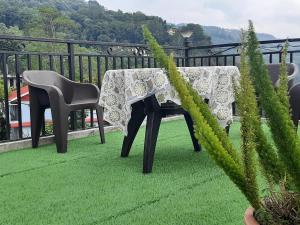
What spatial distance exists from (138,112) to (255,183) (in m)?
2.30

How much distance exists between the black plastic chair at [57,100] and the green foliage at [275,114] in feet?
10.2

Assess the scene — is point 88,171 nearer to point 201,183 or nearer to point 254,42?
point 201,183

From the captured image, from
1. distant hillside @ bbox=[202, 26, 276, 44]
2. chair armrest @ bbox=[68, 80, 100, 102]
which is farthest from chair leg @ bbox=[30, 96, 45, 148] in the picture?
distant hillside @ bbox=[202, 26, 276, 44]

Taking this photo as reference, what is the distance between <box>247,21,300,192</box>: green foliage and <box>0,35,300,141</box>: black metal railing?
2.36m

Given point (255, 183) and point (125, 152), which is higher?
point (255, 183)

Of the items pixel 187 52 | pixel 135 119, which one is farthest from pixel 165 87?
pixel 187 52

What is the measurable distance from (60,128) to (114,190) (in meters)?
1.57

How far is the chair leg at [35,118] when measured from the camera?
4.02m

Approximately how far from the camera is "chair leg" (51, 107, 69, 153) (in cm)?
374

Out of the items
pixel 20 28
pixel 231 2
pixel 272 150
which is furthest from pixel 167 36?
pixel 20 28

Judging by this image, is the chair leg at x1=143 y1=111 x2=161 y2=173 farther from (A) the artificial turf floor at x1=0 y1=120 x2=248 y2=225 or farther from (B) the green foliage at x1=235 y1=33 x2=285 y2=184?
(B) the green foliage at x1=235 y1=33 x2=285 y2=184

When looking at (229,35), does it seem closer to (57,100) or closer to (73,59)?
(57,100)

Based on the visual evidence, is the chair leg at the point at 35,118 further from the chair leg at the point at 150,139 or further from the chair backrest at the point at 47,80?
the chair leg at the point at 150,139

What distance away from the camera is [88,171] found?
2.90 meters
